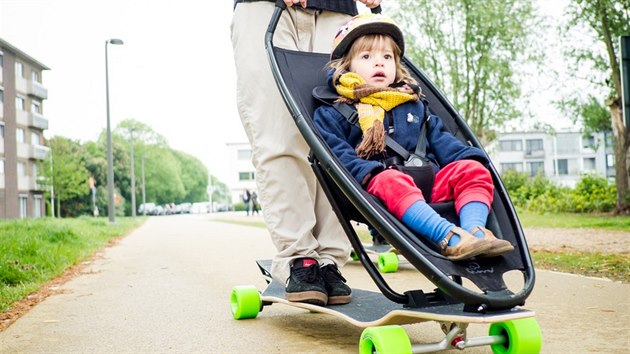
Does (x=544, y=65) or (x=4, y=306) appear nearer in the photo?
(x=4, y=306)

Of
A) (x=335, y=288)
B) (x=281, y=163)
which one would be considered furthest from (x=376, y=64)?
(x=335, y=288)

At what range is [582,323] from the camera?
10.5ft

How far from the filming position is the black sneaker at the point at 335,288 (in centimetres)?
298

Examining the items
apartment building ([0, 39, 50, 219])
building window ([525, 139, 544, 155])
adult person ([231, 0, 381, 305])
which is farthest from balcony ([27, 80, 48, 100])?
building window ([525, 139, 544, 155])

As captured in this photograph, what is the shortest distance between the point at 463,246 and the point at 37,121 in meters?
55.0

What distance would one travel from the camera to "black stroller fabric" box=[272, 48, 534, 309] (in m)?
2.19

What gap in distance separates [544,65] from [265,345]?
19.5 metres

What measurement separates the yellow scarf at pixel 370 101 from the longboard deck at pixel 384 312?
0.67m

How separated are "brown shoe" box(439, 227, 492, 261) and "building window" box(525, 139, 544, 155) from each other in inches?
3266

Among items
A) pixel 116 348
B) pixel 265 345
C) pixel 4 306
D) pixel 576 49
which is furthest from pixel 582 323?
pixel 576 49

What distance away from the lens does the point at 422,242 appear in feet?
7.80

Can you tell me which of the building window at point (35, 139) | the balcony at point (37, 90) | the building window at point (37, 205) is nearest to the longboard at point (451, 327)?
the balcony at point (37, 90)

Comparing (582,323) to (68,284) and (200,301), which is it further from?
(68,284)

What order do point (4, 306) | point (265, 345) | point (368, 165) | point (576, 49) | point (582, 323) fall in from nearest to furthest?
1. point (368, 165)
2. point (265, 345)
3. point (582, 323)
4. point (4, 306)
5. point (576, 49)
